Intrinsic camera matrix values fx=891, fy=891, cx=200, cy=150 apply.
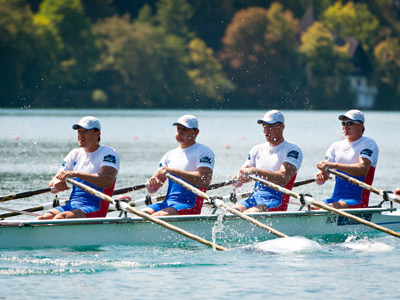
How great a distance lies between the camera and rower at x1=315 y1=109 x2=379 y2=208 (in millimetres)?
13477

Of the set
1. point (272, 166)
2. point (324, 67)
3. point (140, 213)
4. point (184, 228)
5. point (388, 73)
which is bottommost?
point (184, 228)

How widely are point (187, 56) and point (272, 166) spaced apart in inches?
3381

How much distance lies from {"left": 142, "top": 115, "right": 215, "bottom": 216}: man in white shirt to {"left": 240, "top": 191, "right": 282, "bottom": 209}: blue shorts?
0.88 metres

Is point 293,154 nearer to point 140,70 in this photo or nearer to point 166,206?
point 166,206

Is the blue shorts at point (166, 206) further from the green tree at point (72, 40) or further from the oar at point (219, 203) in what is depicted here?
the green tree at point (72, 40)

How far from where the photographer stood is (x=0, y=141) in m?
37.8

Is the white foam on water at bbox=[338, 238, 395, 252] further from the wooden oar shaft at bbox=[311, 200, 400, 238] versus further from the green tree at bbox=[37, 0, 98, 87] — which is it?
the green tree at bbox=[37, 0, 98, 87]

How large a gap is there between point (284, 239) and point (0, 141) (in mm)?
27217

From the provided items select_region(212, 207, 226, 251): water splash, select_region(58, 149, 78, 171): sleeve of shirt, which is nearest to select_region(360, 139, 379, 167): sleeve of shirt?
select_region(212, 207, 226, 251): water splash

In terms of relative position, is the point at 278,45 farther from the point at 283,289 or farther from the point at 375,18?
the point at 283,289

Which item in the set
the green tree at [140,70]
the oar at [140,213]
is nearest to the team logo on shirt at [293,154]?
the oar at [140,213]

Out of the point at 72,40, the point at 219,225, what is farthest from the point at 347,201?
the point at 72,40

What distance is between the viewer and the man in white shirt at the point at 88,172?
11834mm

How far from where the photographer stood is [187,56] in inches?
3871
